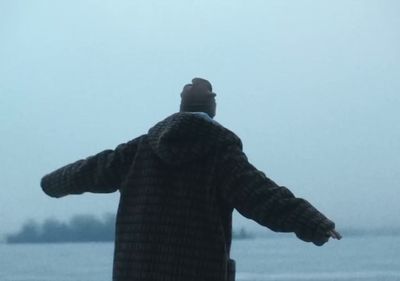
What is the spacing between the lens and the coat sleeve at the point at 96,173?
2.21 m

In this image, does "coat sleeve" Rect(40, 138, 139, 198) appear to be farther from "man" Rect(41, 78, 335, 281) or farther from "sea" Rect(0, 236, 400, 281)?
"sea" Rect(0, 236, 400, 281)

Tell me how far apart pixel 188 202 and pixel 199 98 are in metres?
0.33

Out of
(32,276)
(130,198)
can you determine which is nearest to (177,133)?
(130,198)

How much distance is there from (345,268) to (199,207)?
5.51 m

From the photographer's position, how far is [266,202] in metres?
1.97

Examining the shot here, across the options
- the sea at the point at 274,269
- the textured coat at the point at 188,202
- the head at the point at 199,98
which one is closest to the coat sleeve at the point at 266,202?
the textured coat at the point at 188,202

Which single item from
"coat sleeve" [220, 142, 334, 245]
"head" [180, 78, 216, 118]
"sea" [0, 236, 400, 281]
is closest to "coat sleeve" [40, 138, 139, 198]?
"head" [180, 78, 216, 118]

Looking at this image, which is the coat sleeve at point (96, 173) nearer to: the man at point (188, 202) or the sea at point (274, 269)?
the man at point (188, 202)

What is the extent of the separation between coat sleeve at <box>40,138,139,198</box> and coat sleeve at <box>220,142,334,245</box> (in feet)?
0.94

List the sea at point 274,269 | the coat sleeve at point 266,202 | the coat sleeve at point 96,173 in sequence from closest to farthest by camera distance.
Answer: the coat sleeve at point 266,202 → the coat sleeve at point 96,173 → the sea at point 274,269

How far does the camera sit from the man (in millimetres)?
1989

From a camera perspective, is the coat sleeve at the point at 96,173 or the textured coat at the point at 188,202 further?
the coat sleeve at the point at 96,173

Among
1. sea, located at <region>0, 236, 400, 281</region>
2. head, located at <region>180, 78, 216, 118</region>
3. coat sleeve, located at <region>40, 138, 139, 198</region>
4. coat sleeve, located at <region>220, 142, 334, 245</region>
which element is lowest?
coat sleeve, located at <region>220, 142, 334, 245</region>

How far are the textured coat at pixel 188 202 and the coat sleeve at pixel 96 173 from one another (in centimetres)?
3
